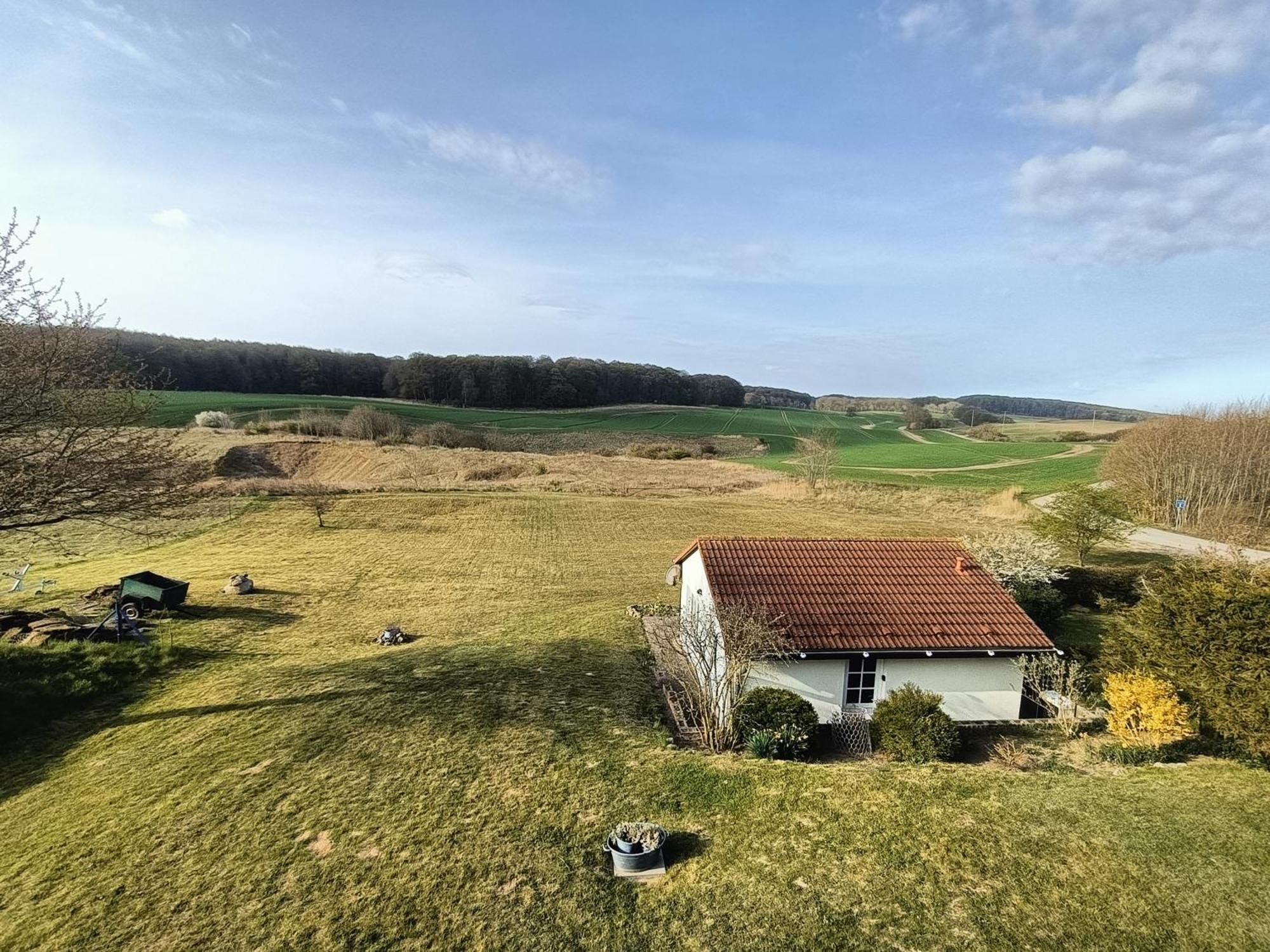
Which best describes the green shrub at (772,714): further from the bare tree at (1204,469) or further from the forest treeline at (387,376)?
the forest treeline at (387,376)

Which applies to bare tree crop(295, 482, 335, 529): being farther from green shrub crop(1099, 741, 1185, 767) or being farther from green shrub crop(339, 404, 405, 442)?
green shrub crop(1099, 741, 1185, 767)

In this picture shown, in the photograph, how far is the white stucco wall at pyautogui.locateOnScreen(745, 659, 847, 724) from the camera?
15.3 meters

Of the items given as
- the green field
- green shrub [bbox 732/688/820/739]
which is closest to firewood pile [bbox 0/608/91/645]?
green shrub [bbox 732/688/820/739]

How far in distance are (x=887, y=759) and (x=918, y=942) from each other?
20.5 ft

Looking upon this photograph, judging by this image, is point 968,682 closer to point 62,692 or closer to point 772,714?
point 772,714

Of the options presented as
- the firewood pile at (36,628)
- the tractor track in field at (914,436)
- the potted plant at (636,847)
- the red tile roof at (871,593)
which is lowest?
the firewood pile at (36,628)

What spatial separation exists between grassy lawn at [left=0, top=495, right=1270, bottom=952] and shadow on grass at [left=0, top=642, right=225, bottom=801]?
13 cm

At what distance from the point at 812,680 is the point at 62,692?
1756 centimetres

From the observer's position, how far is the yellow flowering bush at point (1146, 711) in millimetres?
12391

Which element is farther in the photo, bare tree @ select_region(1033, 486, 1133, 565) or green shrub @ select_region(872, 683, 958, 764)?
bare tree @ select_region(1033, 486, 1133, 565)

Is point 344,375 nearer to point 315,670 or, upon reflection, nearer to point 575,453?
point 575,453

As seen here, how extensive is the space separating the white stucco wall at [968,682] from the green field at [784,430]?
150 feet

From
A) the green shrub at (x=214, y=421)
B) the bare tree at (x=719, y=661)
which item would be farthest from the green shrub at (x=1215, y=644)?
the green shrub at (x=214, y=421)

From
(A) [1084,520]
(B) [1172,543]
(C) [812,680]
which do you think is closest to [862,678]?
(C) [812,680]
